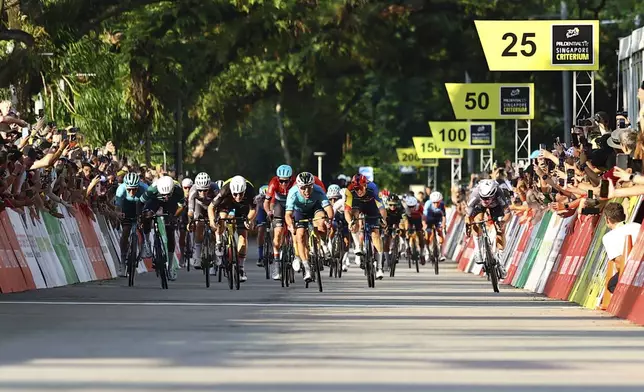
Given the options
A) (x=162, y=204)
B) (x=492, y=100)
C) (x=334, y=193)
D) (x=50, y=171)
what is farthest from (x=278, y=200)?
(x=492, y=100)

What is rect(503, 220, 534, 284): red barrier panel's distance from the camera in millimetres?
29891

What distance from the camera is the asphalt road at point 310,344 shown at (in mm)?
12305

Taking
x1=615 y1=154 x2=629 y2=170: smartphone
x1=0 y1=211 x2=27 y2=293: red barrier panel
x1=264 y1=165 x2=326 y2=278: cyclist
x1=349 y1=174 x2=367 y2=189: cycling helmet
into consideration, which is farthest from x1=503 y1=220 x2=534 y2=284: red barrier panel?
x1=615 y1=154 x2=629 y2=170: smartphone

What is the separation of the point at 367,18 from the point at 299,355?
46.4m

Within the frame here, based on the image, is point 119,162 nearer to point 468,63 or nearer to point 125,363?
point 125,363

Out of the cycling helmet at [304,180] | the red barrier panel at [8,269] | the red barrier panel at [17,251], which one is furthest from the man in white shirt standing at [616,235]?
the red barrier panel at [17,251]

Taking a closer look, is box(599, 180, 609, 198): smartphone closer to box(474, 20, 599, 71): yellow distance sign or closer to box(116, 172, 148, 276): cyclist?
box(116, 172, 148, 276): cyclist

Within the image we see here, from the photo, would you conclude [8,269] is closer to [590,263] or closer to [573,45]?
[590,263]

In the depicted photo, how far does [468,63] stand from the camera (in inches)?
2665

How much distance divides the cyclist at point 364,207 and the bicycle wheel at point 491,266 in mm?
2295

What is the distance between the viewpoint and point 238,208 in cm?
2833

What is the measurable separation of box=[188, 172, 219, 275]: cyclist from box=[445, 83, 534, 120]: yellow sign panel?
61.7 ft

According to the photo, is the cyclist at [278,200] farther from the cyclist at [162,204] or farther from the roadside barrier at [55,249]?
the roadside barrier at [55,249]

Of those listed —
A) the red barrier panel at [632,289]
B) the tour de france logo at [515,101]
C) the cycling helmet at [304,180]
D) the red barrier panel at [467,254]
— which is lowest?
the red barrier panel at [467,254]
